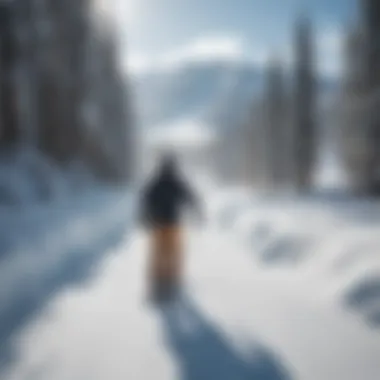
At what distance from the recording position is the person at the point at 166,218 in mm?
8602

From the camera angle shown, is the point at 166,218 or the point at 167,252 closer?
the point at 166,218

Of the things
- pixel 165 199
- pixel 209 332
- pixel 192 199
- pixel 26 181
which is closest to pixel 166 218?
pixel 165 199

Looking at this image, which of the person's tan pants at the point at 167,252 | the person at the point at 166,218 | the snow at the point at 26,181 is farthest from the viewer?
the snow at the point at 26,181

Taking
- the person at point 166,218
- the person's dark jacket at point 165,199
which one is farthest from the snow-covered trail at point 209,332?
the person's dark jacket at point 165,199

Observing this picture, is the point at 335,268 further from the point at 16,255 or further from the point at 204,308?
the point at 16,255

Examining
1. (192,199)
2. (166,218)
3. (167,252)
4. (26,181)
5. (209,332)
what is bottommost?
(26,181)

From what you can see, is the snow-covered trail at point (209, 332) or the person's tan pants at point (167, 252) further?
the person's tan pants at point (167, 252)

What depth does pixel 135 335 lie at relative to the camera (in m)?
6.34

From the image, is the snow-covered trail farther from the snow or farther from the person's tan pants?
the snow

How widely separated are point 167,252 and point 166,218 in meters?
0.54

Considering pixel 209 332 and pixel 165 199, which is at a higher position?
pixel 165 199

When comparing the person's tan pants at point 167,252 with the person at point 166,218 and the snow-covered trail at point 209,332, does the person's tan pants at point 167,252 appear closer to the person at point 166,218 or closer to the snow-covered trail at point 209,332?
the person at point 166,218

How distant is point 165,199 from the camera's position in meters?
8.60

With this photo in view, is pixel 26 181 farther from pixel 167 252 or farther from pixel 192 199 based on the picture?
pixel 192 199
